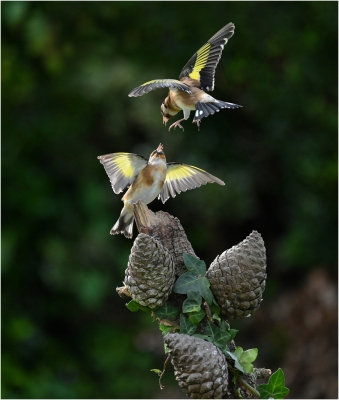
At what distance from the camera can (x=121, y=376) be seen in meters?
5.64

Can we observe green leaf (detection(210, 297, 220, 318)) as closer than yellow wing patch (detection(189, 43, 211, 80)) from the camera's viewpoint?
Yes

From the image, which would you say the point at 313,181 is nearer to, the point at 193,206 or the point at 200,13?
the point at 193,206

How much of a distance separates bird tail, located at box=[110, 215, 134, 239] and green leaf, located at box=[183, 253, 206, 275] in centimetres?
79

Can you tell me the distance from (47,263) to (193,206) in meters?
1.40

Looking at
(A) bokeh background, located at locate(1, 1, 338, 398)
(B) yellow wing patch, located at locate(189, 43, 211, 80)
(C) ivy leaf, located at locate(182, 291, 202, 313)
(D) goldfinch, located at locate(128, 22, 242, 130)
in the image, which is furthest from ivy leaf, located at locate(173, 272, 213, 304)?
(A) bokeh background, located at locate(1, 1, 338, 398)

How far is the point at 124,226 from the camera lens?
2465mm

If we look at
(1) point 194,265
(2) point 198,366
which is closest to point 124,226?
(1) point 194,265

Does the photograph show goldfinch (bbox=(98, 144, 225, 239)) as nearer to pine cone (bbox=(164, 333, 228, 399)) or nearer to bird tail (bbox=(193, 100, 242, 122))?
bird tail (bbox=(193, 100, 242, 122))

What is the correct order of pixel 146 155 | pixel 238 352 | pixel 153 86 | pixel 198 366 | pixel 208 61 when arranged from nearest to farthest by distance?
pixel 198 366, pixel 238 352, pixel 153 86, pixel 208 61, pixel 146 155

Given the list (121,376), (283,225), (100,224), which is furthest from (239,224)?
(121,376)

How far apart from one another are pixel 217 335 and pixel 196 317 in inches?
2.6

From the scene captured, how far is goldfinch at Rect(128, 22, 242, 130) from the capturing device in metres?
1.95

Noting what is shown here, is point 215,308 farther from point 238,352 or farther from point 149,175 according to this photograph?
point 149,175

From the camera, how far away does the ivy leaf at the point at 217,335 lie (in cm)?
154
